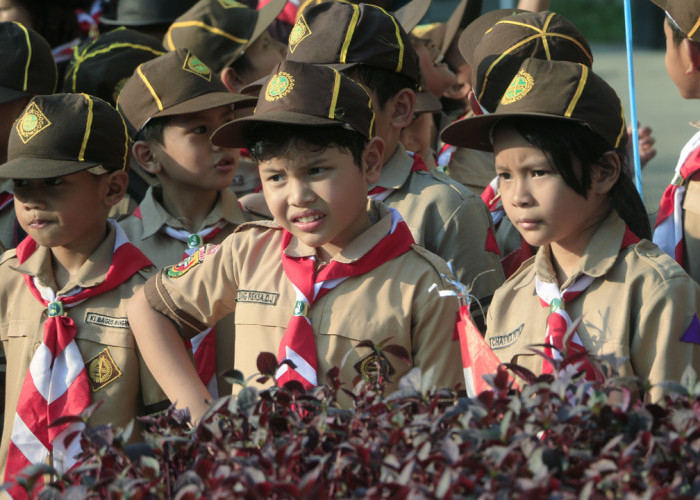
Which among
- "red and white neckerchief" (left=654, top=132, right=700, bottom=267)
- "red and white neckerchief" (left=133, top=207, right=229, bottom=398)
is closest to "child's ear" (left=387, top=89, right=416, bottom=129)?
"red and white neckerchief" (left=133, top=207, right=229, bottom=398)

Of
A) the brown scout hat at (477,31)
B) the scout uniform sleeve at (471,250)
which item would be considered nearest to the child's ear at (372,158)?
the scout uniform sleeve at (471,250)

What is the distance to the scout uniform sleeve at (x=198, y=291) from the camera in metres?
3.21

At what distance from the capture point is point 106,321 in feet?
11.8

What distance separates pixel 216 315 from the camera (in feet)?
10.7

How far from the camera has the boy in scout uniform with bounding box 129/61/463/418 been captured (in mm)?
2988

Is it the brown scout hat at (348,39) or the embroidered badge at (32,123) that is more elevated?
the brown scout hat at (348,39)

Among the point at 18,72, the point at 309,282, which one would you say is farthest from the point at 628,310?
the point at 18,72

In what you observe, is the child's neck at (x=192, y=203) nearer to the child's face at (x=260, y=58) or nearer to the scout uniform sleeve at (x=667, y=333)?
the child's face at (x=260, y=58)

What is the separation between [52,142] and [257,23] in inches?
75.1

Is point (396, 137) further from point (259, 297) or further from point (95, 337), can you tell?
point (95, 337)

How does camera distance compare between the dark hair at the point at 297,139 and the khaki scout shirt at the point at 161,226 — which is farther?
the khaki scout shirt at the point at 161,226

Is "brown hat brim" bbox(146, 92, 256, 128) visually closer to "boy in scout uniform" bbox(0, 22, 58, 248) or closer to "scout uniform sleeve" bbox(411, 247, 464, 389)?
"boy in scout uniform" bbox(0, 22, 58, 248)

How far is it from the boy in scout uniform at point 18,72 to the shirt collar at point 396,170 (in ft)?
5.93

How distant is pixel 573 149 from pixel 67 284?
184cm
